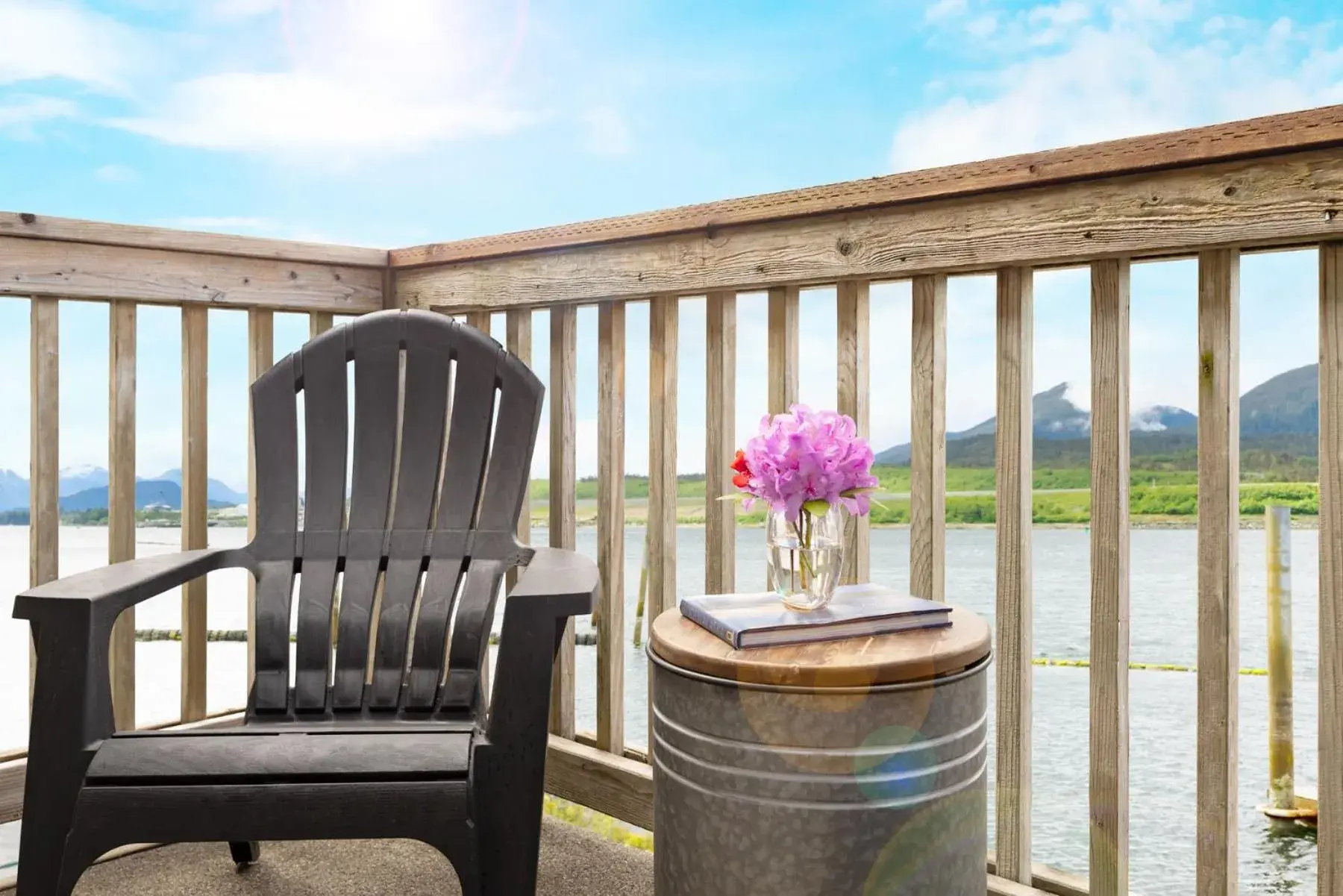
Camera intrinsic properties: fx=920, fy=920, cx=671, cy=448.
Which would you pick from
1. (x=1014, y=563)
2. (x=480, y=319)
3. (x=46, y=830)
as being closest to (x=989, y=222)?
(x=1014, y=563)

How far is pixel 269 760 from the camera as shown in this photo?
1292mm

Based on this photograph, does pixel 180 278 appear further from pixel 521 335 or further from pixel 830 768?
pixel 830 768

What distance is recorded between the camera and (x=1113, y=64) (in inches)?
631

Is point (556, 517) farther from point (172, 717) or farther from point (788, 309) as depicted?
point (172, 717)

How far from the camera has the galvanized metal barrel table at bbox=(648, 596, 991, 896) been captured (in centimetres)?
110

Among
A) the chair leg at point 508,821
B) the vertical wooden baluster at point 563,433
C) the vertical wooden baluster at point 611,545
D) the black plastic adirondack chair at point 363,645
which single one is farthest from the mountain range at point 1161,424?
the chair leg at point 508,821

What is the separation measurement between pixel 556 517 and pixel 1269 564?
4867 millimetres

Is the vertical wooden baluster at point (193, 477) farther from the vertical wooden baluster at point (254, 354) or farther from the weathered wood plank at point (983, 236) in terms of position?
the weathered wood plank at point (983, 236)

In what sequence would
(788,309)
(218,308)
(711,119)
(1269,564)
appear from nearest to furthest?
(788,309), (218,308), (1269,564), (711,119)

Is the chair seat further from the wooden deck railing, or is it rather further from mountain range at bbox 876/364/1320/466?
mountain range at bbox 876/364/1320/466

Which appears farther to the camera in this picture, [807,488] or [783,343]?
[783,343]

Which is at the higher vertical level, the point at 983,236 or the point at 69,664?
the point at 983,236

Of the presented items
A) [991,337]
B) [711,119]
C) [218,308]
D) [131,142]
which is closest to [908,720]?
[991,337]

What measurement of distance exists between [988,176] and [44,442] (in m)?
2.04
